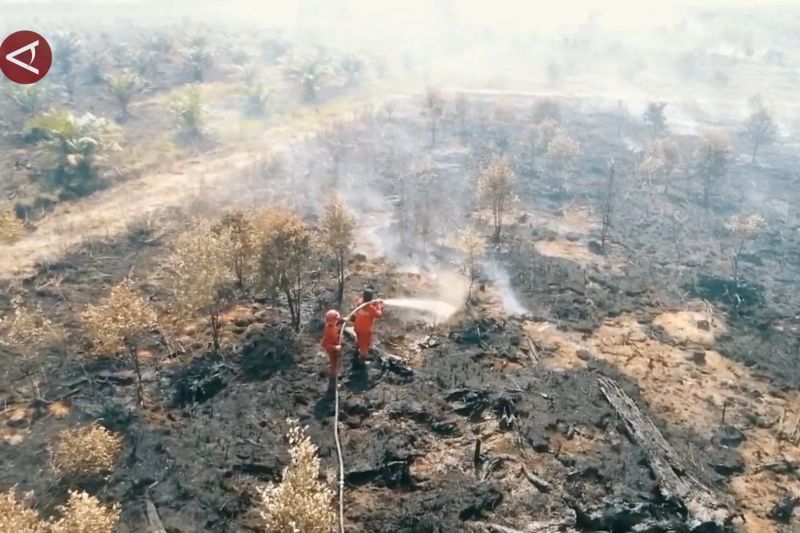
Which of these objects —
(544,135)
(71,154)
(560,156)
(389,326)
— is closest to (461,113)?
(544,135)

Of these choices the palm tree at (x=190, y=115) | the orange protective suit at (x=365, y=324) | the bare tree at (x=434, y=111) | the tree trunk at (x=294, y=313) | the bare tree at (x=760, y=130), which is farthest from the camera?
the bare tree at (x=760, y=130)

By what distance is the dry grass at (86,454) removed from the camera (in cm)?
1692

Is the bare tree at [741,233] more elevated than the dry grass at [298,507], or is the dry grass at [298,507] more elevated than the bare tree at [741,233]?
the dry grass at [298,507]

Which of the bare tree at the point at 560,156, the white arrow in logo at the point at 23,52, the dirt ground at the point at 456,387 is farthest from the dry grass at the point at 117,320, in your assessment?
the bare tree at the point at 560,156

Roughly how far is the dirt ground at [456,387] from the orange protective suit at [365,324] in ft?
3.12

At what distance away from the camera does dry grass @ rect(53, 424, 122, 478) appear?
16.9m

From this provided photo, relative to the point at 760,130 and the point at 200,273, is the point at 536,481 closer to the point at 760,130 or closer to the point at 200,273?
the point at 200,273

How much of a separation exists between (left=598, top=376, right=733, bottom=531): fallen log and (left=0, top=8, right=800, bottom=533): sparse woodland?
0.32 feet

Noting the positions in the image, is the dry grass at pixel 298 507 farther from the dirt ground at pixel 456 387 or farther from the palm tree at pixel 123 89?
the palm tree at pixel 123 89

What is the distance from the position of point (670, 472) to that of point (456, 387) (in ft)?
24.9

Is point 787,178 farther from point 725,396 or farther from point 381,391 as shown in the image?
point 381,391

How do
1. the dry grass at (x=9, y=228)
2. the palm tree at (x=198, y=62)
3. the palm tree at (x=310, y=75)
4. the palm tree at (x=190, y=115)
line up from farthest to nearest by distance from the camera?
the palm tree at (x=198, y=62) → the palm tree at (x=310, y=75) → the palm tree at (x=190, y=115) → the dry grass at (x=9, y=228)

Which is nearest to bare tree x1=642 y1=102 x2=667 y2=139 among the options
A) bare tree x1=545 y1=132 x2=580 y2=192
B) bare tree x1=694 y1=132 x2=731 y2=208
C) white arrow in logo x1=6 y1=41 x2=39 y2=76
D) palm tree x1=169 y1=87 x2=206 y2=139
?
bare tree x1=694 y1=132 x2=731 y2=208

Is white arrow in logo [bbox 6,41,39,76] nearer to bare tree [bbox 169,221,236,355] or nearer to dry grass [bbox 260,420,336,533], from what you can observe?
bare tree [bbox 169,221,236,355]
